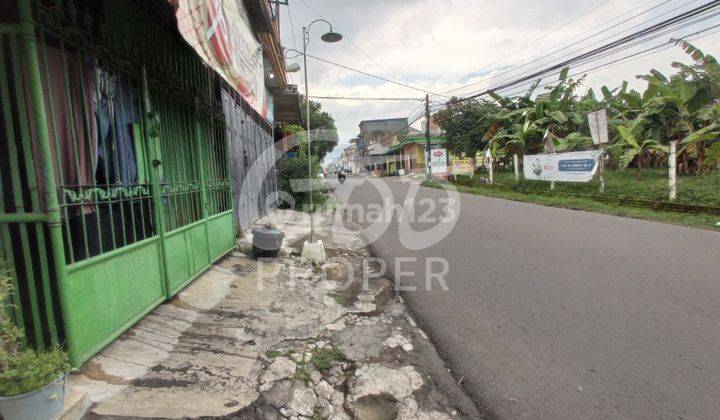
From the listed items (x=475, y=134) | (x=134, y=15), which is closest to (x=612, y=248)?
(x=134, y=15)

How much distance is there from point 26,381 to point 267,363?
157 centimetres

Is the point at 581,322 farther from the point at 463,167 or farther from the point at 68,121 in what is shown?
the point at 463,167

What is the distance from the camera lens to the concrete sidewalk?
2.54m

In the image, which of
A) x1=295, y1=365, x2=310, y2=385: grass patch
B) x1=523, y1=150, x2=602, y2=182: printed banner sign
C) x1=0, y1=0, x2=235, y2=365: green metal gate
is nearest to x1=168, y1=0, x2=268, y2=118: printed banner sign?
x1=0, y1=0, x2=235, y2=365: green metal gate

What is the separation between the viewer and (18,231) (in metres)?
2.49

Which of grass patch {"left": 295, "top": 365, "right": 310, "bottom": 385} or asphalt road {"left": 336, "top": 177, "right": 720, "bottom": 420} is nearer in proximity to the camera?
asphalt road {"left": 336, "top": 177, "right": 720, "bottom": 420}

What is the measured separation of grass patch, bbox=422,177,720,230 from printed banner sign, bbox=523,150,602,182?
2.25 feet

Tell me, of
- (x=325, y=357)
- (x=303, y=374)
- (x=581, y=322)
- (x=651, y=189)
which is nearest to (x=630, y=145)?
(x=651, y=189)

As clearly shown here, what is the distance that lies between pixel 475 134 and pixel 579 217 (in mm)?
21287

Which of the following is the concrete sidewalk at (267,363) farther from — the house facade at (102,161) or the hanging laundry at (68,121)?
the hanging laundry at (68,121)

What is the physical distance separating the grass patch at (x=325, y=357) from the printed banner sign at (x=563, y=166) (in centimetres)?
1336

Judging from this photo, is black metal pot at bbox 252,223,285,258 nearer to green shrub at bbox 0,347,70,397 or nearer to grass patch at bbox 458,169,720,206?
green shrub at bbox 0,347,70,397

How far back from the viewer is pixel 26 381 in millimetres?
1979

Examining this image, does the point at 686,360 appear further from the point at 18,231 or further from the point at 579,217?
the point at 579,217
